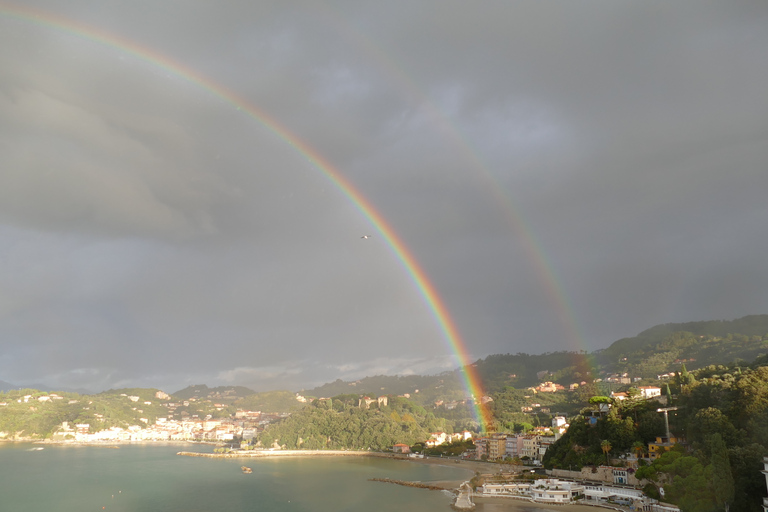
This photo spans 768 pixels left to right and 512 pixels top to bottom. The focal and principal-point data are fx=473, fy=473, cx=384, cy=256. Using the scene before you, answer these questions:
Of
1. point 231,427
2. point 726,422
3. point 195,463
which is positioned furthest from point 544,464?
point 231,427

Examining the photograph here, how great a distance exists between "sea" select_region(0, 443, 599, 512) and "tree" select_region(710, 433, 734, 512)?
10.7 m

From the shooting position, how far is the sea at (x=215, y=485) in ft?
99.6

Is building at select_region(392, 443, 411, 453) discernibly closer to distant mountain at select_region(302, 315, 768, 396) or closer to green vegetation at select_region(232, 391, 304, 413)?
distant mountain at select_region(302, 315, 768, 396)

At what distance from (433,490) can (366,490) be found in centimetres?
505

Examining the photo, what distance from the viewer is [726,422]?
20438 millimetres

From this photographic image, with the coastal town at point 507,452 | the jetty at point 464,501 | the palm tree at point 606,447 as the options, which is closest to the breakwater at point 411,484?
the coastal town at point 507,452

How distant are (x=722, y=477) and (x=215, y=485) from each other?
119 ft

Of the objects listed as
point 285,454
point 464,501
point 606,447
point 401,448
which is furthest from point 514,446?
point 285,454

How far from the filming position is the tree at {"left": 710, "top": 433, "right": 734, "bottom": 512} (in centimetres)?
1642

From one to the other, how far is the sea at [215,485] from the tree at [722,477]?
35.3 ft

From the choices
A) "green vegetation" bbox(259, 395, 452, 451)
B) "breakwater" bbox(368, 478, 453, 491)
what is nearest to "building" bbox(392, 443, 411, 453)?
"green vegetation" bbox(259, 395, 452, 451)

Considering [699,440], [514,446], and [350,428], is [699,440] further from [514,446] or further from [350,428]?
[350,428]

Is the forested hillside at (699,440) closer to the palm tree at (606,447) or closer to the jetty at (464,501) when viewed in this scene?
the palm tree at (606,447)

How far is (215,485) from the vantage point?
129 ft
